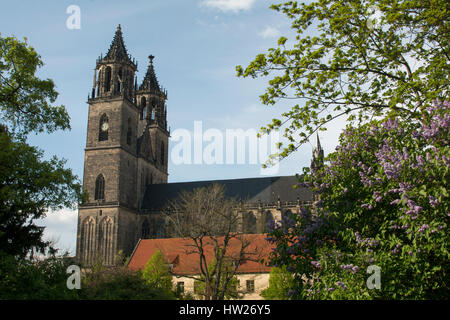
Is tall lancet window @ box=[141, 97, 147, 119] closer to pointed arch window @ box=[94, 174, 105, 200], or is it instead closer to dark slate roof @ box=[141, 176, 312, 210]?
dark slate roof @ box=[141, 176, 312, 210]

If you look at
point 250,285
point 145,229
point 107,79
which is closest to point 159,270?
point 250,285

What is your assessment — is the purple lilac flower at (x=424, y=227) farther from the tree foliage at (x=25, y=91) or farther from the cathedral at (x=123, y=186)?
the cathedral at (x=123, y=186)

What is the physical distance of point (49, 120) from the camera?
18.0 m

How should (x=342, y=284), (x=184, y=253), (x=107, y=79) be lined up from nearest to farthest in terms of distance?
(x=342, y=284)
(x=184, y=253)
(x=107, y=79)

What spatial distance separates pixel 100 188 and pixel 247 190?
18072 millimetres

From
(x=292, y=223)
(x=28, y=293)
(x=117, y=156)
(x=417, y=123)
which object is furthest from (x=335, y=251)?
(x=117, y=156)

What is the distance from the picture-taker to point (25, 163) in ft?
50.4

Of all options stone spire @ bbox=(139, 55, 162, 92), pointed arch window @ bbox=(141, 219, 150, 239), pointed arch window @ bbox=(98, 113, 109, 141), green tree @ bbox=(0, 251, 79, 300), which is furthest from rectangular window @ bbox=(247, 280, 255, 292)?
stone spire @ bbox=(139, 55, 162, 92)

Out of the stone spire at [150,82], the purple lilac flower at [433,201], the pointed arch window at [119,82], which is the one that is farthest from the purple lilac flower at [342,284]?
the stone spire at [150,82]

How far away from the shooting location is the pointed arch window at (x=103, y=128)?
5519 centimetres

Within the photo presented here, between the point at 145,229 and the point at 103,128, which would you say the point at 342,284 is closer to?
the point at 145,229

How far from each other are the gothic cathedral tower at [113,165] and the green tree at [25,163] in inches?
1314

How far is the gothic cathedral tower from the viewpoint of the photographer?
51719 millimetres
